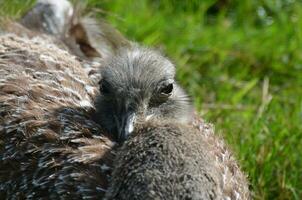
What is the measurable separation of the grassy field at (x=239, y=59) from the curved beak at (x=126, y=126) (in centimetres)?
143

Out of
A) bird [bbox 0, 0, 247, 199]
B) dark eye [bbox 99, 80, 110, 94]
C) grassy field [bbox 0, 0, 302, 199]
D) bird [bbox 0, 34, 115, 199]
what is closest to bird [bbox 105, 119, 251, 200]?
bird [bbox 0, 0, 247, 199]

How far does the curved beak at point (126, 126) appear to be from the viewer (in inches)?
188

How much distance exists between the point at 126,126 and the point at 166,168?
55 cm

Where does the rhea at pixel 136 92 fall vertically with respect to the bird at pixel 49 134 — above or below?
above

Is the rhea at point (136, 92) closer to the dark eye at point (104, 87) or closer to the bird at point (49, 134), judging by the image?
the dark eye at point (104, 87)

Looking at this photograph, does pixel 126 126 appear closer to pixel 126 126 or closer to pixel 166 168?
pixel 126 126

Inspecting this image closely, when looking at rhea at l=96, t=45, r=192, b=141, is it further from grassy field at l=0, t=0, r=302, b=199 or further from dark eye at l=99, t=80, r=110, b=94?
grassy field at l=0, t=0, r=302, b=199

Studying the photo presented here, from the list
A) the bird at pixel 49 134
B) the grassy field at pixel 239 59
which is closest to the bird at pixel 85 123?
the bird at pixel 49 134

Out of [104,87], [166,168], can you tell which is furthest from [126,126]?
[166,168]

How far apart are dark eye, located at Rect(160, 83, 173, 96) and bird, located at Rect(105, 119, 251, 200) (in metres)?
0.43

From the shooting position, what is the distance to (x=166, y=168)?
14.4ft

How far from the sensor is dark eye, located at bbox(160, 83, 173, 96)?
205 inches

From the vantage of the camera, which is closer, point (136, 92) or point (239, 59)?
point (136, 92)

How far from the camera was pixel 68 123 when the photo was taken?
5059 mm
